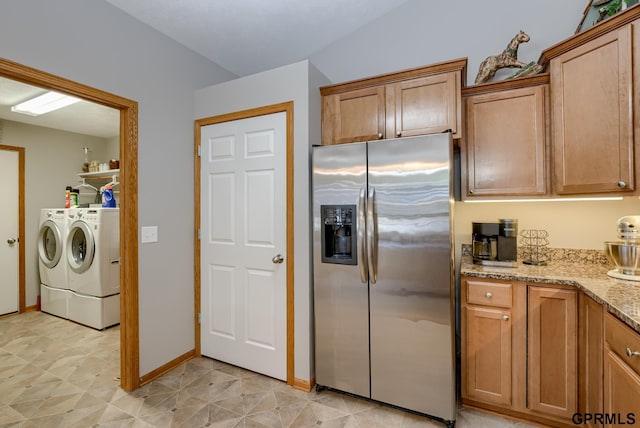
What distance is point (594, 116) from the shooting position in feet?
5.68

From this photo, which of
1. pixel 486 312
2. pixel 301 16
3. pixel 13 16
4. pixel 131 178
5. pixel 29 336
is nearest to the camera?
pixel 13 16

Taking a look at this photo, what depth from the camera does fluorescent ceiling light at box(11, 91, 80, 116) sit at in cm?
304

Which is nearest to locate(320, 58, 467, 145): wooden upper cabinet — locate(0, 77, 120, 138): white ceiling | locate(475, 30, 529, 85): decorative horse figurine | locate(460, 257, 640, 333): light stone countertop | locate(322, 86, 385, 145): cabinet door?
locate(322, 86, 385, 145): cabinet door

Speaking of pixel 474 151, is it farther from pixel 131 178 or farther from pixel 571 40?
pixel 131 178

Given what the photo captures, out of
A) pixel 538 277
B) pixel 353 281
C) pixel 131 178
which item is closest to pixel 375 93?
pixel 353 281

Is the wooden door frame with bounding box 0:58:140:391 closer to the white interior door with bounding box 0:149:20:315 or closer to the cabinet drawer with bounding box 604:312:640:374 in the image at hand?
the cabinet drawer with bounding box 604:312:640:374

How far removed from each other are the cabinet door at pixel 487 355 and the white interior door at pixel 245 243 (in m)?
1.28

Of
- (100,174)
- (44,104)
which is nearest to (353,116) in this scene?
(44,104)

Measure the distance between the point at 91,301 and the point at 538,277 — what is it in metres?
4.28

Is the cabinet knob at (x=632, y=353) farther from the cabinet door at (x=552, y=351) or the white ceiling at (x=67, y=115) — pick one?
the white ceiling at (x=67, y=115)

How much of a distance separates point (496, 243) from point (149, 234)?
2559 mm

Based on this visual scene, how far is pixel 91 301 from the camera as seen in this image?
3.41 meters

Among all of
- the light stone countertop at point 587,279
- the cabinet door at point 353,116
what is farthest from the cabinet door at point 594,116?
the cabinet door at point 353,116

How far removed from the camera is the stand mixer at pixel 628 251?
5.49ft
